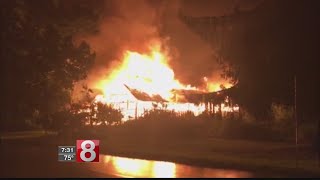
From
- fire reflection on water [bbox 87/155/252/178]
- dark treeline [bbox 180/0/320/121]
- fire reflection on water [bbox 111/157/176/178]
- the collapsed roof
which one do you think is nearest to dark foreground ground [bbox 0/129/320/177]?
fire reflection on water [bbox 87/155/252/178]

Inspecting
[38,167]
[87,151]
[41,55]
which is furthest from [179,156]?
[41,55]

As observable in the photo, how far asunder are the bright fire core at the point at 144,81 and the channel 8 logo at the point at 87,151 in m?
22.7

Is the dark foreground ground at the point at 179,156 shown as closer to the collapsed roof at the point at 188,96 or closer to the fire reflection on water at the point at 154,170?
the fire reflection on water at the point at 154,170

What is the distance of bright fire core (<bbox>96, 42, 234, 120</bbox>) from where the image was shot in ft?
146

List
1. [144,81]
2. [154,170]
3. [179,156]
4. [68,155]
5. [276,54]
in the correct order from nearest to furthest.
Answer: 1. [154,170]
2. [68,155]
3. [179,156]
4. [276,54]
5. [144,81]

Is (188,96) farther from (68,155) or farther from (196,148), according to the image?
(68,155)

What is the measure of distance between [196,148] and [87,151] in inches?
300

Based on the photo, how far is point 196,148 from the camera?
26484mm

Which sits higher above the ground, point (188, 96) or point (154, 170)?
point (188, 96)

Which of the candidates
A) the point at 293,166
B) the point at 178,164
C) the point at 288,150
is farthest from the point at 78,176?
the point at 288,150

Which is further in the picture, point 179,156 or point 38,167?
point 179,156

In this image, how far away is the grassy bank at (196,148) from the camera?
64.0 ft

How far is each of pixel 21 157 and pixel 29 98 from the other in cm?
2567

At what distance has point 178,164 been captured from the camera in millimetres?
19672
